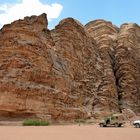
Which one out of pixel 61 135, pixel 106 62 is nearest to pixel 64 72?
pixel 106 62

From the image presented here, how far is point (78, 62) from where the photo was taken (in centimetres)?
4403

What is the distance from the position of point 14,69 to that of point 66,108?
6509 millimetres

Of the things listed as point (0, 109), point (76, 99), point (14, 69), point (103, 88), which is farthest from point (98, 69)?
point (0, 109)

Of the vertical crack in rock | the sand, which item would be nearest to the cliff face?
the vertical crack in rock

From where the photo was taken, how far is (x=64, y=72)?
37531mm

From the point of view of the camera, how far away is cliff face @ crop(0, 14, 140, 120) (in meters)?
30.8

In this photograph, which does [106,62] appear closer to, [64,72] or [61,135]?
[64,72]

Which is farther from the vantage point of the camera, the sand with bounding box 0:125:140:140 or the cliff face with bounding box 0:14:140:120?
the cliff face with bounding box 0:14:140:120

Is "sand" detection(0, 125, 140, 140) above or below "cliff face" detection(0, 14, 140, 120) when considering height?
below

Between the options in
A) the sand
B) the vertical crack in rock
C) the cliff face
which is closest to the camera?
the sand

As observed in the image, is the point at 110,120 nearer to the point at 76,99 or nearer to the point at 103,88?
the point at 76,99

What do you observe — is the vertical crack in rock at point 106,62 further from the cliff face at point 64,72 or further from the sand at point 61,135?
the sand at point 61,135

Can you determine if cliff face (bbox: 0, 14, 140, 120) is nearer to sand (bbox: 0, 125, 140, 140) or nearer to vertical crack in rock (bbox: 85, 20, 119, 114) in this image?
vertical crack in rock (bbox: 85, 20, 119, 114)

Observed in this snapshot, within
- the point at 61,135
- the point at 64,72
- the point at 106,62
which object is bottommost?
the point at 61,135
